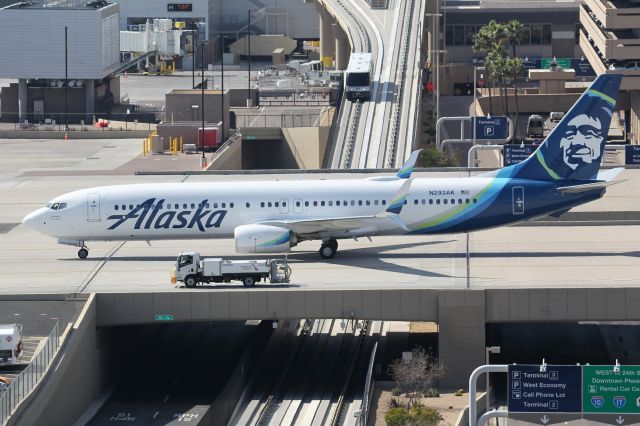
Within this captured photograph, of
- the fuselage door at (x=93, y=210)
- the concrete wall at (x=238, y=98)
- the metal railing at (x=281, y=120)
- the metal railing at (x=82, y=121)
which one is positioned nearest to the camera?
the fuselage door at (x=93, y=210)

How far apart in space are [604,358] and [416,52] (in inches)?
3821

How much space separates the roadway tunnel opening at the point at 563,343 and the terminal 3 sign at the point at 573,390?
2395cm

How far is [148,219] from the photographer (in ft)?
293

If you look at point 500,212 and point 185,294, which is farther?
point 500,212

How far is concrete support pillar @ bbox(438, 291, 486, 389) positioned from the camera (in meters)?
79.7

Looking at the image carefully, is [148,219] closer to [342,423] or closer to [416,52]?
[342,423]

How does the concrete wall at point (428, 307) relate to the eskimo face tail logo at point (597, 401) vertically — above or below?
below

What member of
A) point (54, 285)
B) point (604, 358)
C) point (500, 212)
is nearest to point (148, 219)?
point (54, 285)

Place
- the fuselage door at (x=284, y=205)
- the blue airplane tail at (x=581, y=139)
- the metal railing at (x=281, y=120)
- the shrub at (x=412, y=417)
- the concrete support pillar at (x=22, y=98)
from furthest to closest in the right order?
the concrete support pillar at (x=22, y=98)
the metal railing at (x=281, y=120)
the blue airplane tail at (x=581, y=139)
the fuselage door at (x=284, y=205)
the shrub at (x=412, y=417)

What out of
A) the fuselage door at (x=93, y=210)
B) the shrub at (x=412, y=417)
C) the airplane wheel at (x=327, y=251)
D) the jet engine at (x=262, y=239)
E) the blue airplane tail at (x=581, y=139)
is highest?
the blue airplane tail at (x=581, y=139)

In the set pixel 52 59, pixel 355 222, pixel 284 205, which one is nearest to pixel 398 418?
pixel 355 222

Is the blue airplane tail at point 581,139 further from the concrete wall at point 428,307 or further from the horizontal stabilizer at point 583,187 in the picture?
the concrete wall at point 428,307

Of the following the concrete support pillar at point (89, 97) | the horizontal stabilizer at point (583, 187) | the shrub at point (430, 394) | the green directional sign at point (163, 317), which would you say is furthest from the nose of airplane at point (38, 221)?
the concrete support pillar at point (89, 97)

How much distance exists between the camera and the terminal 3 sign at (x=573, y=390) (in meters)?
54.6
